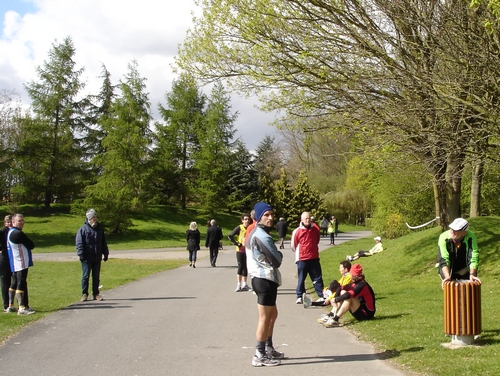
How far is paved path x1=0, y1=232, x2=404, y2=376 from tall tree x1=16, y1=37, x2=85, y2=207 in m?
40.2

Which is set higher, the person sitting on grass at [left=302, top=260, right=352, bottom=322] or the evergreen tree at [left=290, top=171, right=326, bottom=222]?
the evergreen tree at [left=290, top=171, right=326, bottom=222]

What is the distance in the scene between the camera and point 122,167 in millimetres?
46750

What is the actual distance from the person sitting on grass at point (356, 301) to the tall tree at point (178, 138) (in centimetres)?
5151

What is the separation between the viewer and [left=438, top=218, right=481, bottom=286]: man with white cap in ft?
24.7

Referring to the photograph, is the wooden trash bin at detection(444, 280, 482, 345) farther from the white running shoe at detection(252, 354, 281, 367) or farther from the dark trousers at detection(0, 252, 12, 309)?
the dark trousers at detection(0, 252, 12, 309)

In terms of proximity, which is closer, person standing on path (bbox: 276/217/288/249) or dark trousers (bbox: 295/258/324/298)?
dark trousers (bbox: 295/258/324/298)

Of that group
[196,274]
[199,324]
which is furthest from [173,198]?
[199,324]

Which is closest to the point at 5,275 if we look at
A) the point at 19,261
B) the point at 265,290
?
the point at 19,261

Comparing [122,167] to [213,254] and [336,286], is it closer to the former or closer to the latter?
[213,254]

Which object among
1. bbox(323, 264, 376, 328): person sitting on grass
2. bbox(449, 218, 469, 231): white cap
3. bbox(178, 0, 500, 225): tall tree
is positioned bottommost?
bbox(323, 264, 376, 328): person sitting on grass

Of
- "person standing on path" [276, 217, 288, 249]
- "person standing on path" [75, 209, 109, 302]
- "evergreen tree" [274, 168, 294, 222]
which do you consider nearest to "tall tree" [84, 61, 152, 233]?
"evergreen tree" [274, 168, 294, 222]

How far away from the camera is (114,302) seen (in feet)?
40.0

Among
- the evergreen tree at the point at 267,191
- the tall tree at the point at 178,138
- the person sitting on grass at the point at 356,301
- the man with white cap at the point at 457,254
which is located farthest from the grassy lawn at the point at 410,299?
the tall tree at the point at 178,138

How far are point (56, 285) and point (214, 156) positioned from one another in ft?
136
